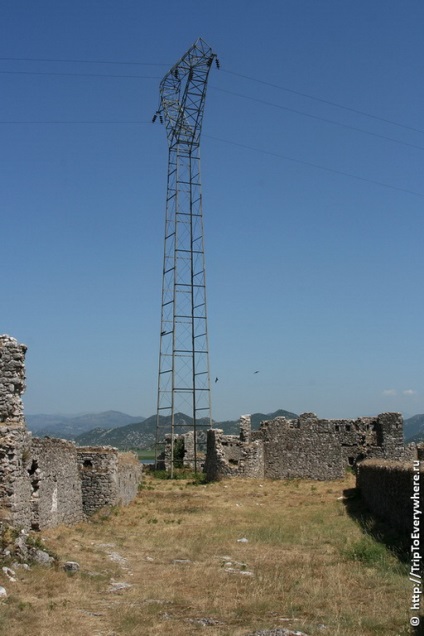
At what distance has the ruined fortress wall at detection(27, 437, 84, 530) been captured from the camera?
58.4ft

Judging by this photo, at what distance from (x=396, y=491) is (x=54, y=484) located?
9.95 metres

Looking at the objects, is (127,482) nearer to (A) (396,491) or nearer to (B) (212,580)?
(A) (396,491)

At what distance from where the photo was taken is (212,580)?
13.4 m

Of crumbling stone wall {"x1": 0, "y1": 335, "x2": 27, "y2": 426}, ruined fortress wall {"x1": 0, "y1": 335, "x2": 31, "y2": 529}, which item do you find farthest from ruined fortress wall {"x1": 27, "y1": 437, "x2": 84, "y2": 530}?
crumbling stone wall {"x1": 0, "y1": 335, "x2": 27, "y2": 426}

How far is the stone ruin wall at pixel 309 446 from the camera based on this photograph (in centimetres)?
3534

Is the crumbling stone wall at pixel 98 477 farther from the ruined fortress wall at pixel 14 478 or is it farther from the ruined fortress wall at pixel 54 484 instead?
the ruined fortress wall at pixel 14 478

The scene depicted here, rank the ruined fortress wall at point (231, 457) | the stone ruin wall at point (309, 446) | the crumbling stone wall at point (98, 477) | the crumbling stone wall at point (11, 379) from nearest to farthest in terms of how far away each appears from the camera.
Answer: the crumbling stone wall at point (11, 379)
the crumbling stone wall at point (98, 477)
the ruined fortress wall at point (231, 457)
the stone ruin wall at point (309, 446)

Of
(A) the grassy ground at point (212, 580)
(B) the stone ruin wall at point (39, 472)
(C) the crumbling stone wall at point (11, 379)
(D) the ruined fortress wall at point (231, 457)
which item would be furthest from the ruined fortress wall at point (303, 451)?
(C) the crumbling stone wall at point (11, 379)

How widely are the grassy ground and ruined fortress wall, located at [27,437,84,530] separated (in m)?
0.59

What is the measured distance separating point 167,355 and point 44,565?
25.8 meters

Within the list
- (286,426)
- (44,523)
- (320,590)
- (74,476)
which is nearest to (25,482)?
(44,523)

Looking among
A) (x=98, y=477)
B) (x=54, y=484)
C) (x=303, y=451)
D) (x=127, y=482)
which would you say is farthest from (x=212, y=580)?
(x=303, y=451)

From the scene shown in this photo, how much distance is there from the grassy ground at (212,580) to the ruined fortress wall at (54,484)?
585 mm

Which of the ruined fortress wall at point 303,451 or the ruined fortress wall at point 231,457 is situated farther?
the ruined fortress wall at point 303,451
